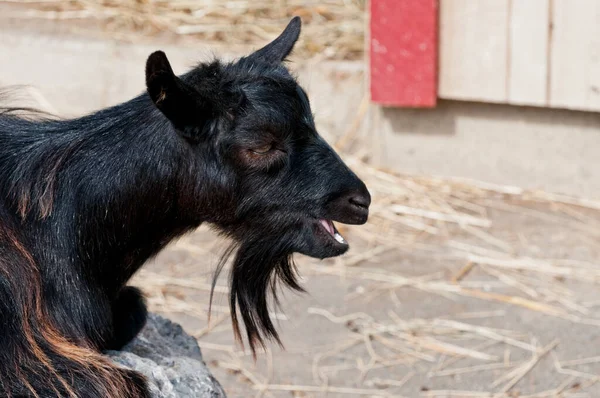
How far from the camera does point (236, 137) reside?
10.9ft

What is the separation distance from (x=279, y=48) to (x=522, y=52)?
3398 millimetres

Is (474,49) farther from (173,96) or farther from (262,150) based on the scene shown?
(173,96)

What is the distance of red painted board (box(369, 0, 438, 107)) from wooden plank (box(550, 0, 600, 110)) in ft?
2.57

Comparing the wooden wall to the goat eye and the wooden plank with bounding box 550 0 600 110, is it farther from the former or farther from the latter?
the goat eye

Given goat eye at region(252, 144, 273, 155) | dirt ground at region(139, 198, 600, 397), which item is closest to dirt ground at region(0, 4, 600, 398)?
dirt ground at region(139, 198, 600, 397)

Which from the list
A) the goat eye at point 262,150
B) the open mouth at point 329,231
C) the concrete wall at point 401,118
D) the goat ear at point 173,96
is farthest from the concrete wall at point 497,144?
the goat ear at point 173,96

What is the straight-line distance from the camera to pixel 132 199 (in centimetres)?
336

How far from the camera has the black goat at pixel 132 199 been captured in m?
3.14

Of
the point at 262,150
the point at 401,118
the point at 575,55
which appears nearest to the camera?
the point at 262,150

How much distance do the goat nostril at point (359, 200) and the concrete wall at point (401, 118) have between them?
3.05 metres

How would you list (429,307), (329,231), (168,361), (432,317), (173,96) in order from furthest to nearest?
1. (429,307)
2. (432,317)
3. (168,361)
4. (329,231)
5. (173,96)

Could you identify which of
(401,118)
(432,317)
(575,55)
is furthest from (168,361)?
(401,118)

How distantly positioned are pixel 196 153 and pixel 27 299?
2.23 feet

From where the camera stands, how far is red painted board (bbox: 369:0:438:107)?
22.8ft
